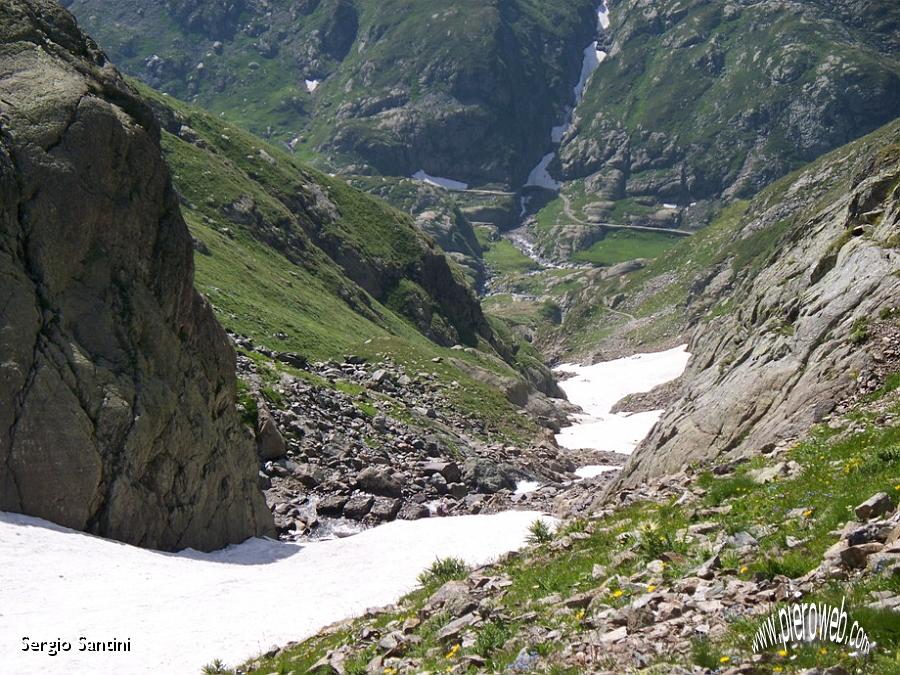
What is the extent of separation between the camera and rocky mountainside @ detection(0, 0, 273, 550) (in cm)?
2511

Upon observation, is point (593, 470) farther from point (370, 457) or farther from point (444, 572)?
point (444, 572)

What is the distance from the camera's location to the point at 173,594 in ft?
73.6

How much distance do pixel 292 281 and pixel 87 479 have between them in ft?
194

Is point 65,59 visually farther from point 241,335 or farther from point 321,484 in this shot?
point 241,335

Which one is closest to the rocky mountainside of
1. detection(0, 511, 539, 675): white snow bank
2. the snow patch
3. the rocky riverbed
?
detection(0, 511, 539, 675): white snow bank

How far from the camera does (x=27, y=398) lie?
2480cm

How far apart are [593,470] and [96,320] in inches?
1611

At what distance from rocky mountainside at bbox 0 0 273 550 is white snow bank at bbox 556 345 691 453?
156ft

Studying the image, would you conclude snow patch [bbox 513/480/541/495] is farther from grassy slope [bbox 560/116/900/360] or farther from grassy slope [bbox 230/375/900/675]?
grassy slope [bbox 560/116/900/360]

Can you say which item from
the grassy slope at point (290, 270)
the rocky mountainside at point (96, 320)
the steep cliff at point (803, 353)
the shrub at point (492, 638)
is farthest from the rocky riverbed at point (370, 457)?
the shrub at point (492, 638)

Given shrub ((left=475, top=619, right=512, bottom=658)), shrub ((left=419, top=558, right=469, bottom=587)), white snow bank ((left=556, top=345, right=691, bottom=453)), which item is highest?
shrub ((left=475, top=619, right=512, bottom=658))

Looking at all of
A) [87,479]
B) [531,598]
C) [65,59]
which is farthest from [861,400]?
[65,59]

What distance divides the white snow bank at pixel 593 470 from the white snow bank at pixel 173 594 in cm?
2921

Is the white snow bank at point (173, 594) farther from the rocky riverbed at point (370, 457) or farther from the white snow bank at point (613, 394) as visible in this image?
the white snow bank at point (613, 394)
